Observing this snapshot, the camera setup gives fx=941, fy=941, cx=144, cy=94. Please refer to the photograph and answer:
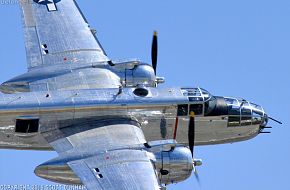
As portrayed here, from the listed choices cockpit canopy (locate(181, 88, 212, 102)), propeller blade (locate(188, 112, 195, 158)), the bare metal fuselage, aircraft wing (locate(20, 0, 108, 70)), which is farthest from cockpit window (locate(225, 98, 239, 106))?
aircraft wing (locate(20, 0, 108, 70))

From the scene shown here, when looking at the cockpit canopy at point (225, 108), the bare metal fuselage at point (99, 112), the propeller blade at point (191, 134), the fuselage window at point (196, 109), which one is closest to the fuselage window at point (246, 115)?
the cockpit canopy at point (225, 108)

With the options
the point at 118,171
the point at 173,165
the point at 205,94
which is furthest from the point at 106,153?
the point at 205,94

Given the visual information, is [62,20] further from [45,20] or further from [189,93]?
[189,93]

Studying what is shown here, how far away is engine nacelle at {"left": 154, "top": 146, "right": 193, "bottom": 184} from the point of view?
4597cm

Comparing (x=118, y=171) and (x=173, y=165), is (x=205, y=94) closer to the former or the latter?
(x=173, y=165)

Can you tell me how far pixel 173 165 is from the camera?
151 ft

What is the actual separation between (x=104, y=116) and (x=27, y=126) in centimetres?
409

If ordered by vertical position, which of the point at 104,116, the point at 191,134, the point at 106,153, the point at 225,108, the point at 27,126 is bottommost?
the point at 106,153

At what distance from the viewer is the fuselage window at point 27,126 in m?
48.5

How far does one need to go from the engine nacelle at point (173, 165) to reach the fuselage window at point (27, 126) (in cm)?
681

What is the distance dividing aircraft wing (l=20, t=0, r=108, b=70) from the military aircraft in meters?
0.06

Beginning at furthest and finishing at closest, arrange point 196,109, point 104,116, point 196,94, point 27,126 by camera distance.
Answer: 1. point 196,94
2. point 196,109
3. point 104,116
4. point 27,126

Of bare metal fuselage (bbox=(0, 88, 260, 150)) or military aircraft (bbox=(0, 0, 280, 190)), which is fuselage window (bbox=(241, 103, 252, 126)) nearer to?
military aircraft (bbox=(0, 0, 280, 190))

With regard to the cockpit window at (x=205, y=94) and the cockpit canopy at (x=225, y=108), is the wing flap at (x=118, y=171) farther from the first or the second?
the cockpit window at (x=205, y=94)
